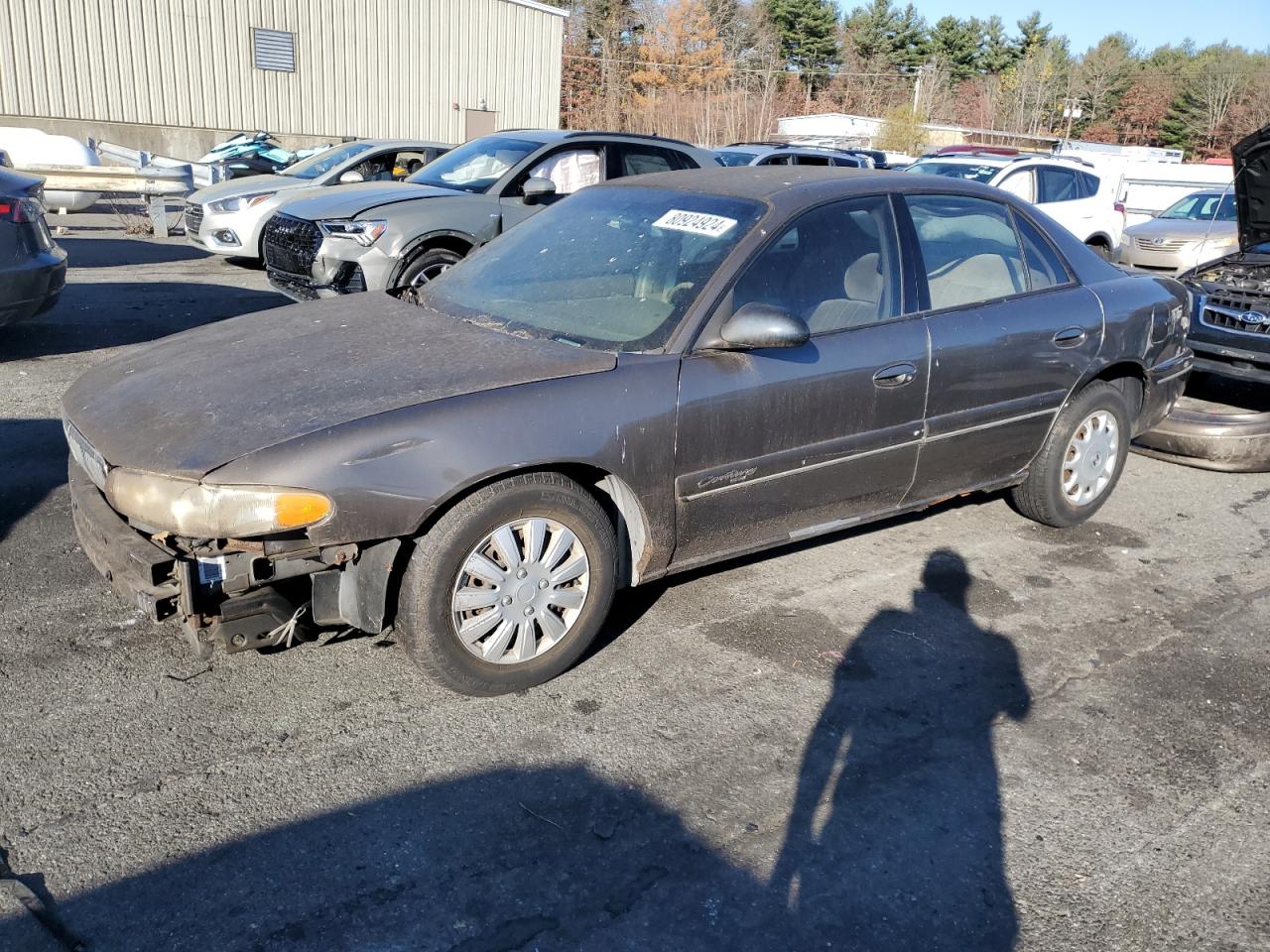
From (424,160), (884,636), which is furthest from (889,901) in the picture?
(424,160)

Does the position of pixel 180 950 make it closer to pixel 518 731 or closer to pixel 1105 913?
pixel 518 731

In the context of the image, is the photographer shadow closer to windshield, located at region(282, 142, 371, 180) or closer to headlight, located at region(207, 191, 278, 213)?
headlight, located at region(207, 191, 278, 213)

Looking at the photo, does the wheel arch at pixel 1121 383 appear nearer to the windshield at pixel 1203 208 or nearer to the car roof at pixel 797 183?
the car roof at pixel 797 183

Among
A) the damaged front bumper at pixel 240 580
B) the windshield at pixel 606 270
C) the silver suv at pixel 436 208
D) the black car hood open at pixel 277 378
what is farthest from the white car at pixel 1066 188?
the damaged front bumper at pixel 240 580

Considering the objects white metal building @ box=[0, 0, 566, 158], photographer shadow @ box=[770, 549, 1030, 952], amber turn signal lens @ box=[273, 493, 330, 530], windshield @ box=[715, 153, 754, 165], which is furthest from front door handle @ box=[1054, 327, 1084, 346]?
white metal building @ box=[0, 0, 566, 158]

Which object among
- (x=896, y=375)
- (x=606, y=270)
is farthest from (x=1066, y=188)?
(x=606, y=270)

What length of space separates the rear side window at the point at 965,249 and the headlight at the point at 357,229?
4.82m

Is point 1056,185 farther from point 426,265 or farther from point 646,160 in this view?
point 426,265

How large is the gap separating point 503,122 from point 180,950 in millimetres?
32541

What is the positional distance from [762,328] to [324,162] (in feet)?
33.1

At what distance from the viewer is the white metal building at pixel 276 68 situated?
24.5 meters

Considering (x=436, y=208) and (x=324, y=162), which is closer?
(x=436, y=208)

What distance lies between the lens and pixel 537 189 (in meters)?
8.62

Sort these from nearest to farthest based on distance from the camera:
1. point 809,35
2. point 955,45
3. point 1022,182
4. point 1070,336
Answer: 1. point 1070,336
2. point 1022,182
3. point 809,35
4. point 955,45
